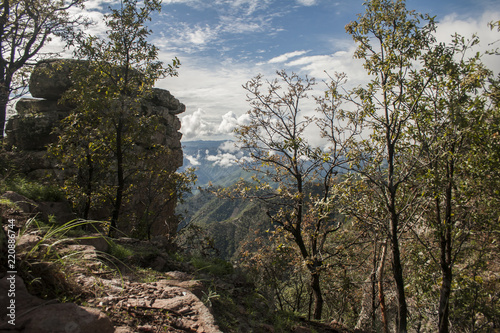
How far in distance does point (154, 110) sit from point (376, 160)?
24576mm

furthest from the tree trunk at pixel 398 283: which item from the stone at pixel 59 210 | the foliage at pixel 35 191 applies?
the foliage at pixel 35 191

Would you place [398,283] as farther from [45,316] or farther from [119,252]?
[45,316]

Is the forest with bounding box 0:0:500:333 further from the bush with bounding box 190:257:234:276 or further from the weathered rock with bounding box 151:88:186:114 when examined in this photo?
the weathered rock with bounding box 151:88:186:114

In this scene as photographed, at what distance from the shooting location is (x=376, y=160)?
27.9 feet

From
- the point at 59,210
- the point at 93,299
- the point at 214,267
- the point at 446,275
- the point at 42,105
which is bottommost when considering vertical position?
the point at 214,267

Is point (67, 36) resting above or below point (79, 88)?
above

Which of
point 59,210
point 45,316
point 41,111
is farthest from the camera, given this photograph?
point 41,111

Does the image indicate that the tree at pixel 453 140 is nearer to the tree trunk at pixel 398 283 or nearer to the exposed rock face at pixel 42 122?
the tree trunk at pixel 398 283

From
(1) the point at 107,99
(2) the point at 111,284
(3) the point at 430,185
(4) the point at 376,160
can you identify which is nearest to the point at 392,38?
(4) the point at 376,160

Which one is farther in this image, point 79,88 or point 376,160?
point 79,88

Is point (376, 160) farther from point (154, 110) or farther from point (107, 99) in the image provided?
point (154, 110)

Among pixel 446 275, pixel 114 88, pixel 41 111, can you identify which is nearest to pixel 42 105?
pixel 41 111

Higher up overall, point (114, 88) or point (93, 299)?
point (114, 88)

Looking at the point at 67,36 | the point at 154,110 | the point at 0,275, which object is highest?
the point at 67,36
